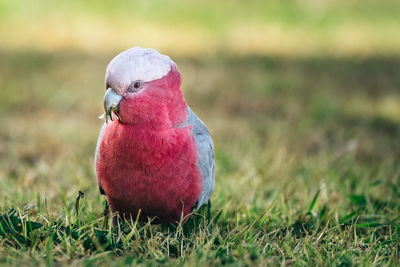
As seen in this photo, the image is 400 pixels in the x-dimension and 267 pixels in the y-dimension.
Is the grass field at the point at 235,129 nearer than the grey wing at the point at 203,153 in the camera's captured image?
Yes

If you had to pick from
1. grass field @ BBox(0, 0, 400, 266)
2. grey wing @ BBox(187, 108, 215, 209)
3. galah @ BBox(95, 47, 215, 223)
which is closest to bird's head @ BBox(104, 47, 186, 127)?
galah @ BBox(95, 47, 215, 223)

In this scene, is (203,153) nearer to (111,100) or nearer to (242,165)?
(111,100)

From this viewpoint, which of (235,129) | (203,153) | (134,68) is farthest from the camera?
(235,129)

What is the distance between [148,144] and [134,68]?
275 mm

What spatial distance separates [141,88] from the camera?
1.92 m

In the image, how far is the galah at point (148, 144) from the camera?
1.91 metres

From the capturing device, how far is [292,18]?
6.88m

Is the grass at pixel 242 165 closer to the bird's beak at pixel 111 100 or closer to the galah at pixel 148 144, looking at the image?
the galah at pixel 148 144

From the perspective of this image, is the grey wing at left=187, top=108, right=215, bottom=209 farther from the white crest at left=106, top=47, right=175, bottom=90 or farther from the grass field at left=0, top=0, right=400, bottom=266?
the white crest at left=106, top=47, right=175, bottom=90

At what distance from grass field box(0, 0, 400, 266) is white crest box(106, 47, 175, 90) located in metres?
0.50

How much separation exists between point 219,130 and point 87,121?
0.93 meters

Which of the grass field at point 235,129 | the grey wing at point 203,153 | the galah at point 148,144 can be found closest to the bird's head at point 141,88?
the galah at point 148,144

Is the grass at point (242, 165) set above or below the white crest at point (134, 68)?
below

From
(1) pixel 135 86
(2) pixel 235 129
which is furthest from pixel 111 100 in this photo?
(2) pixel 235 129
